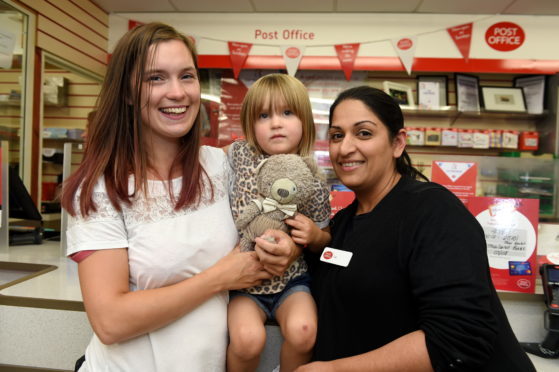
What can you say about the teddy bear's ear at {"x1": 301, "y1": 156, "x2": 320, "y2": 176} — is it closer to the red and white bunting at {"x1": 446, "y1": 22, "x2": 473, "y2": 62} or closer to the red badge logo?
the red badge logo

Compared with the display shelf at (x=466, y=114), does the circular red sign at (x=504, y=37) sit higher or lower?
higher

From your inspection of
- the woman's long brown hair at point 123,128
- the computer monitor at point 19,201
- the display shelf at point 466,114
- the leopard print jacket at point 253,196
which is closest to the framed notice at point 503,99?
the display shelf at point 466,114

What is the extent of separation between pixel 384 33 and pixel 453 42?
833 mm

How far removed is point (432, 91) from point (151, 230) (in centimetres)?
458

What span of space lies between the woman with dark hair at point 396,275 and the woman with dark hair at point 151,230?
0.26m

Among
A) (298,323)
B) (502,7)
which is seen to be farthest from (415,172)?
(502,7)

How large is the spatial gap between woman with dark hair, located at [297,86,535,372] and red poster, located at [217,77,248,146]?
13.0 feet

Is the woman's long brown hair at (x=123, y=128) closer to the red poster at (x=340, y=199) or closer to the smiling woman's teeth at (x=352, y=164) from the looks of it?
the smiling woman's teeth at (x=352, y=164)

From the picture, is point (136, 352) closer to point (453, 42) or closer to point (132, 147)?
point (132, 147)

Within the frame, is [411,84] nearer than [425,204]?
No

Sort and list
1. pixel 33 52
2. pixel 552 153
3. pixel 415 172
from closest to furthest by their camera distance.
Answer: pixel 415 172 → pixel 33 52 → pixel 552 153

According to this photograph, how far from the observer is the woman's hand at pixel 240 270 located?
46.1 inches

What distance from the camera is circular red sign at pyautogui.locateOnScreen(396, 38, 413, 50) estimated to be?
4.76 m

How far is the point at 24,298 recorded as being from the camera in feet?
5.38
